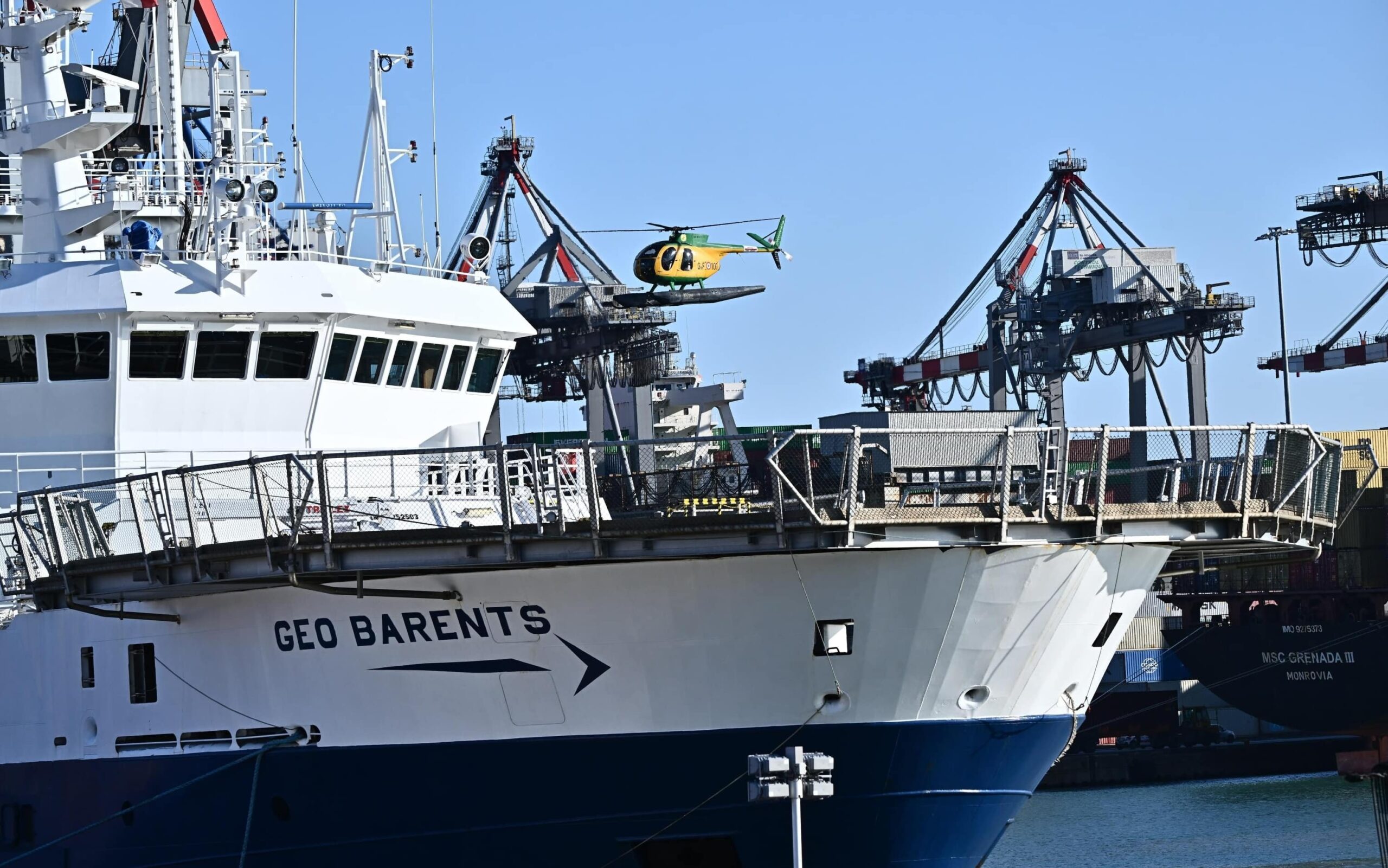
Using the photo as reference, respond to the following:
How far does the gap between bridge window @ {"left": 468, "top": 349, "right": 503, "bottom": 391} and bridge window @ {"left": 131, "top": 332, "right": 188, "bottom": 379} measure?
3.68 metres

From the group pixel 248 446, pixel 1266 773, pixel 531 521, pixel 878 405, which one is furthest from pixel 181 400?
pixel 878 405

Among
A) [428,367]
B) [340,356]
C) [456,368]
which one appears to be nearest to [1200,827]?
[456,368]

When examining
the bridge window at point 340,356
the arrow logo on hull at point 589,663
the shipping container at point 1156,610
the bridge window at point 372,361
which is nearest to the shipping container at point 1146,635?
the shipping container at point 1156,610

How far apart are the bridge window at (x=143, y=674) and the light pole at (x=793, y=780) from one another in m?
7.00

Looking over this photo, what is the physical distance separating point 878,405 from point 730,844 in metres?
68.2

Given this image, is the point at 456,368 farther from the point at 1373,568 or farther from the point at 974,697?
the point at 1373,568

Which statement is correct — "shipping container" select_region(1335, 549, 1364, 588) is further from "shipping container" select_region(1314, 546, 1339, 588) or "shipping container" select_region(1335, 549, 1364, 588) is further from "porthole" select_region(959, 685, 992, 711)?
"porthole" select_region(959, 685, 992, 711)

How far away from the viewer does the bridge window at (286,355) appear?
20.8 meters

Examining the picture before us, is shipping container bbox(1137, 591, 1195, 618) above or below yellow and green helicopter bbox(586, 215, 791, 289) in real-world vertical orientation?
below

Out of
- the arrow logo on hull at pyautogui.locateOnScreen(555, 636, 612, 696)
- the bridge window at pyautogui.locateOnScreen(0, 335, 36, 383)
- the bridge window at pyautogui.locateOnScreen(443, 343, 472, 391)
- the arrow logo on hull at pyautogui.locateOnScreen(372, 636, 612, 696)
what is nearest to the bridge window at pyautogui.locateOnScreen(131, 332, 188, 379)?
the bridge window at pyautogui.locateOnScreen(0, 335, 36, 383)

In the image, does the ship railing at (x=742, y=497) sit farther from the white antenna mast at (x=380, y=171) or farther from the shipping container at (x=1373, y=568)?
the shipping container at (x=1373, y=568)

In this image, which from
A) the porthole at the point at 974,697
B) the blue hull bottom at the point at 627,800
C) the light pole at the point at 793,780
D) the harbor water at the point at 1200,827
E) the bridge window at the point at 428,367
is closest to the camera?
the light pole at the point at 793,780

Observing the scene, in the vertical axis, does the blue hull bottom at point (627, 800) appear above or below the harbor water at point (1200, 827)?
above

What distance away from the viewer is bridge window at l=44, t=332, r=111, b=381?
805 inches
